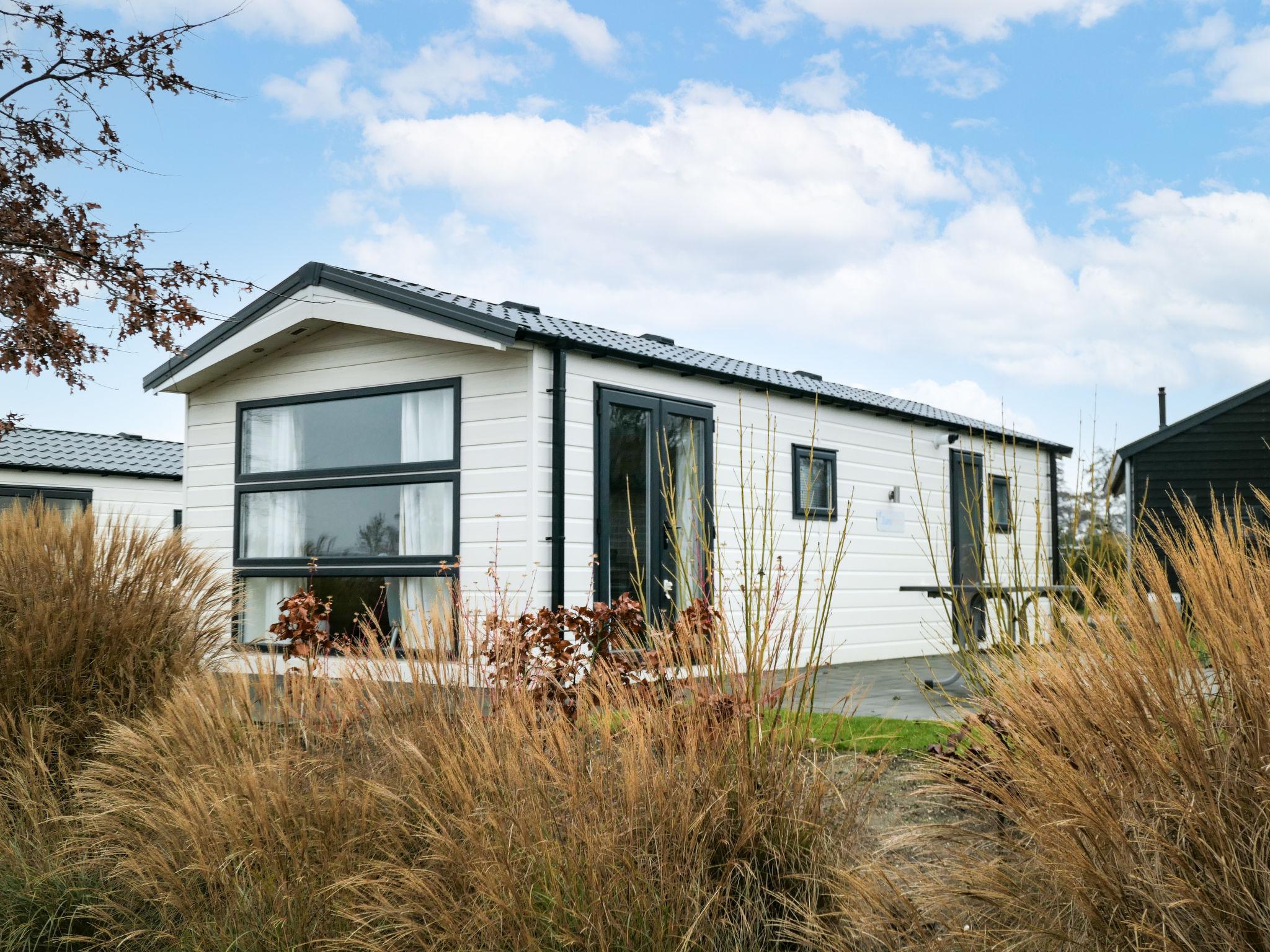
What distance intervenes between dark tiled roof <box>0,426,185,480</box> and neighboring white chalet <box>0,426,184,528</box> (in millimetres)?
10

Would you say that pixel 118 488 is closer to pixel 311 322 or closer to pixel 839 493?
pixel 311 322

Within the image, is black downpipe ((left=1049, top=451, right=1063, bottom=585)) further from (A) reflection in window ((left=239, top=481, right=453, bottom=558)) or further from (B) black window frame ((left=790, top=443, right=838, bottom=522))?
(A) reflection in window ((left=239, top=481, right=453, bottom=558))

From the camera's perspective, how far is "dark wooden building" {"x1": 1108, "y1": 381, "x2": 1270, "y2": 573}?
16766 mm

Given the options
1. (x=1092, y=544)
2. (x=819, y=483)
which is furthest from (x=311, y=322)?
(x=1092, y=544)

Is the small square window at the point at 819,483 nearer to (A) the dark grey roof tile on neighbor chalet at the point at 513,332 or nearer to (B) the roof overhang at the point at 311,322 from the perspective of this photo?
(A) the dark grey roof tile on neighbor chalet at the point at 513,332

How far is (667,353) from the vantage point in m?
8.96

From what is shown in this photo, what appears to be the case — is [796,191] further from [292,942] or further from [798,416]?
[292,942]

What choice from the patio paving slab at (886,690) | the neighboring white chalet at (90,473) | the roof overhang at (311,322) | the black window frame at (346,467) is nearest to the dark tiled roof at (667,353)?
the roof overhang at (311,322)

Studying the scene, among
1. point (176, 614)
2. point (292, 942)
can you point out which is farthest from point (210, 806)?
point (176, 614)

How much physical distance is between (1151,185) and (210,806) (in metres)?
12.0

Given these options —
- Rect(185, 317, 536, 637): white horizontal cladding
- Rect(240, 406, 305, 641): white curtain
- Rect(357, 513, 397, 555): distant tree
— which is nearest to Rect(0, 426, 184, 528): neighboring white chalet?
Rect(185, 317, 536, 637): white horizontal cladding

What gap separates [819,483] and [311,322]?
16.1 ft

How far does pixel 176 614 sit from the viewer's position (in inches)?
195

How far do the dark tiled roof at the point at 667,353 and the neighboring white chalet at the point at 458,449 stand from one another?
0.05 meters
